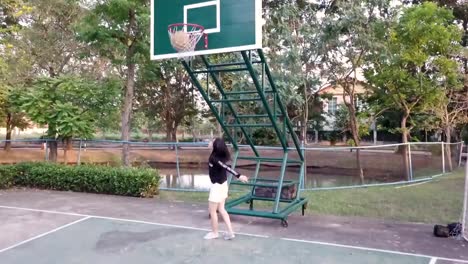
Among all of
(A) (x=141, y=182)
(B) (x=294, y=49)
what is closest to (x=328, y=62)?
(B) (x=294, y=49)

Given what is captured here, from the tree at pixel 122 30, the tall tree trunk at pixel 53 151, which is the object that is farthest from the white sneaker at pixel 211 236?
the tall tree trunk at pixel 53 151

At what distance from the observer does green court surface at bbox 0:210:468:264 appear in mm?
5344

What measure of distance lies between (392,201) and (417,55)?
352 inches

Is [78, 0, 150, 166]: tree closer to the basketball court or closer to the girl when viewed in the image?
the basketball court

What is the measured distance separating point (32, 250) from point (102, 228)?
4.48 ft

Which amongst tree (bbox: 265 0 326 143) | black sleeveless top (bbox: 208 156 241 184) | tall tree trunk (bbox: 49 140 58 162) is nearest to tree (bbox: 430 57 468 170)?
tree (bbox: 265 0 326 143)

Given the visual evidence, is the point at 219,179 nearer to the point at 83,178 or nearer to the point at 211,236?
the point at 211,236

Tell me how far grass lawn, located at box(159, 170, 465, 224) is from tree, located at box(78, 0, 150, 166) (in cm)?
496

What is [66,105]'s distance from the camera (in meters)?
11.8

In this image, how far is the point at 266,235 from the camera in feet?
21.4

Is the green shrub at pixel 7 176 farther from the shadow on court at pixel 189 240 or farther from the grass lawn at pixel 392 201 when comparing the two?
the grass lawn at pixel 392 201

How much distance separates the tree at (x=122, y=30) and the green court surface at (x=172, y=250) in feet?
20.7

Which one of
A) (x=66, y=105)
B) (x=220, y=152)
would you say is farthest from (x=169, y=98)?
(x=220, y=152)

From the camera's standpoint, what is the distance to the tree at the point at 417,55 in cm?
1593
